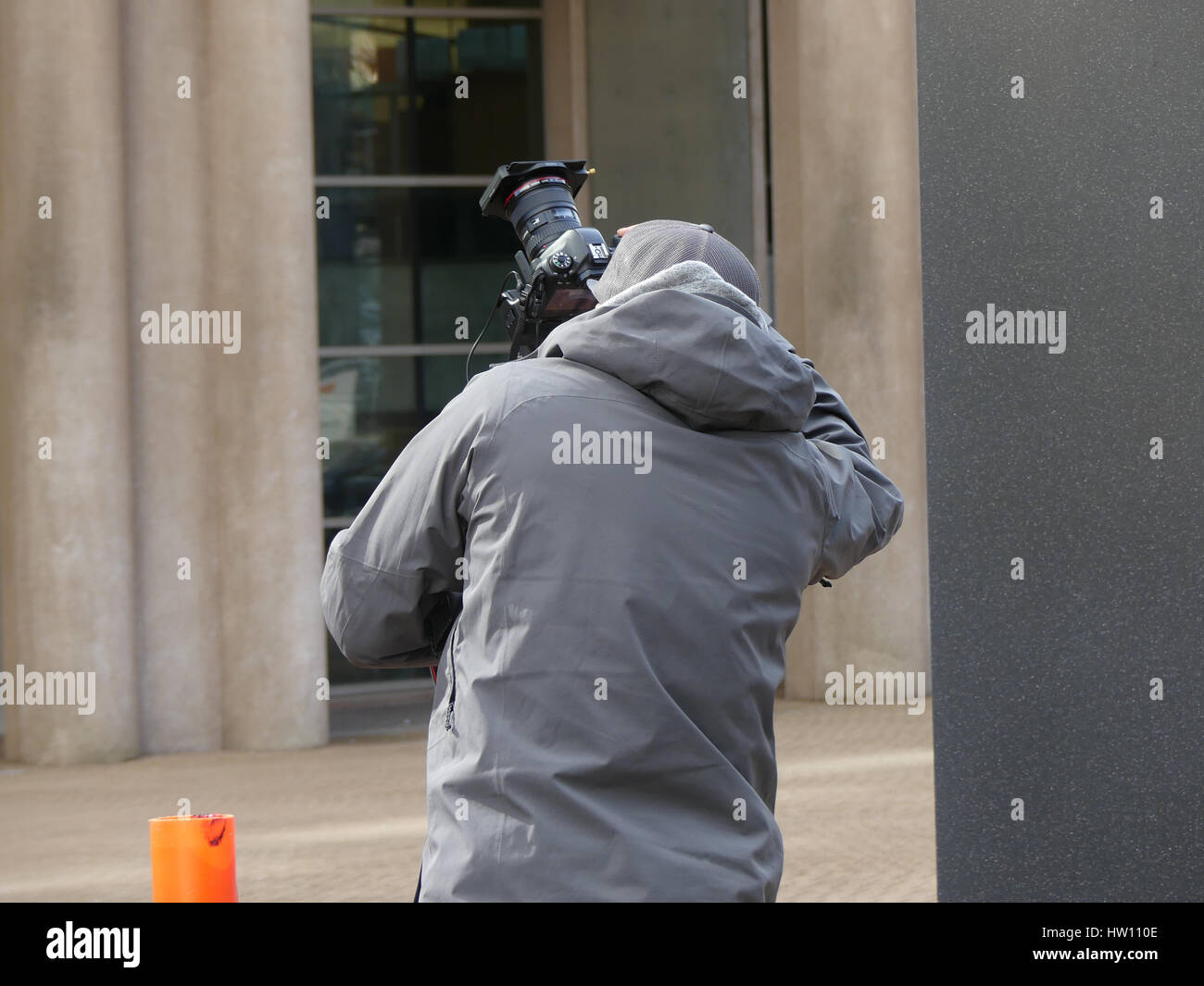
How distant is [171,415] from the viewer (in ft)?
38.7

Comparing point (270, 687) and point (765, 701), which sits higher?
point (765, 701)

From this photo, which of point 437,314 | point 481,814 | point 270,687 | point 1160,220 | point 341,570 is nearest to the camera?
point 481,814

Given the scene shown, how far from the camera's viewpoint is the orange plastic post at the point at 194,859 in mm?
4105

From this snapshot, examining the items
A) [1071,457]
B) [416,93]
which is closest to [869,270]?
[416,93]

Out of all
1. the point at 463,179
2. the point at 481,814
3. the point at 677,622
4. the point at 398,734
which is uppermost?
the point at 463,179

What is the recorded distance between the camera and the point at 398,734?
41.0 feet

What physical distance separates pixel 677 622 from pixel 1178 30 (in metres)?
2.76

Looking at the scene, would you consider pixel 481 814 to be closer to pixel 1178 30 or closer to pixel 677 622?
pixel 677 622

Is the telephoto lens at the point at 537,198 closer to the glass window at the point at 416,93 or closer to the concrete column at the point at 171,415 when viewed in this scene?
the concrete column at the point at 171,415

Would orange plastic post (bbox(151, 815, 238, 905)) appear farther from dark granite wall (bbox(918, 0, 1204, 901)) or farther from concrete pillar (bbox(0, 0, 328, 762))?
concrete pillar (bbox(0, 0, 328, 762))

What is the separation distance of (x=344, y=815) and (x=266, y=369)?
3727mm

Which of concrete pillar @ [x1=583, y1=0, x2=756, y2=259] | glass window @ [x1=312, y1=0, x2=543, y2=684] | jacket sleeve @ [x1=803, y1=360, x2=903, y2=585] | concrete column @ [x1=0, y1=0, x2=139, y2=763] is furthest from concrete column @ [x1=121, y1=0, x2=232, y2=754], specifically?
jacket sleeve @ [x1=803, y1=360, x2=903, y2=585]

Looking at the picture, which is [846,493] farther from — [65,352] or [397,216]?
[397,216]

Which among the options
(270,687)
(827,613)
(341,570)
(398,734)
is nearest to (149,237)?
(270,687)
